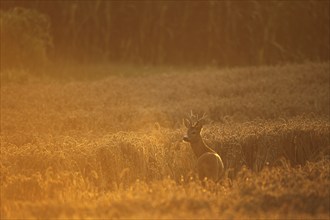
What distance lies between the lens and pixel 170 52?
36.9 m

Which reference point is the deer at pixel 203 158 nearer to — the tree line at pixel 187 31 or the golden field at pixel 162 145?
the golden field at pixel 162 145

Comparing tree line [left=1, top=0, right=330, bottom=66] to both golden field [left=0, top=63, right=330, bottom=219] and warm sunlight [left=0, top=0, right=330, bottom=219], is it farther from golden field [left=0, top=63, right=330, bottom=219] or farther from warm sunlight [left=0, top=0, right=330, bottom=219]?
golden field [left=0, top=63, right=330, bottom=219]

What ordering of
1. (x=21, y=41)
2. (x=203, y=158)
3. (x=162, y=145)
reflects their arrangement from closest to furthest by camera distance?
(x=203, y=158)
(x=162, y=145)
(x=21, y=41)

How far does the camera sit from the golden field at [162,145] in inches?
367

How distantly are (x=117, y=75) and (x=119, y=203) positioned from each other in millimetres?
20956

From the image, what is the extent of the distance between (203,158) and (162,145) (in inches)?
70.6

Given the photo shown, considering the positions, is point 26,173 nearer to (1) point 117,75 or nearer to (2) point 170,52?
(1) point 117,75

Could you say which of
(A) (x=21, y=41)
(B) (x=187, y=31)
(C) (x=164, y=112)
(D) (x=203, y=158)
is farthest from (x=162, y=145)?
(B) (x=187, y=31)

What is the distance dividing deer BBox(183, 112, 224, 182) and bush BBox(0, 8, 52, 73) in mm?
16976

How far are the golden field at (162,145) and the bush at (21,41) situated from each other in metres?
2.32

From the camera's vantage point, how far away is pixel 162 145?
1403 centimetres

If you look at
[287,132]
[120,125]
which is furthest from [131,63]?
A: [287,132]

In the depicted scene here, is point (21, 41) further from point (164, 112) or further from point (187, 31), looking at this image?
point (164, 112)

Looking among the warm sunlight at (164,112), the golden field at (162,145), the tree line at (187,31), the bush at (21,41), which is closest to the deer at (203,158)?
the warm sunlight at (164,112)
